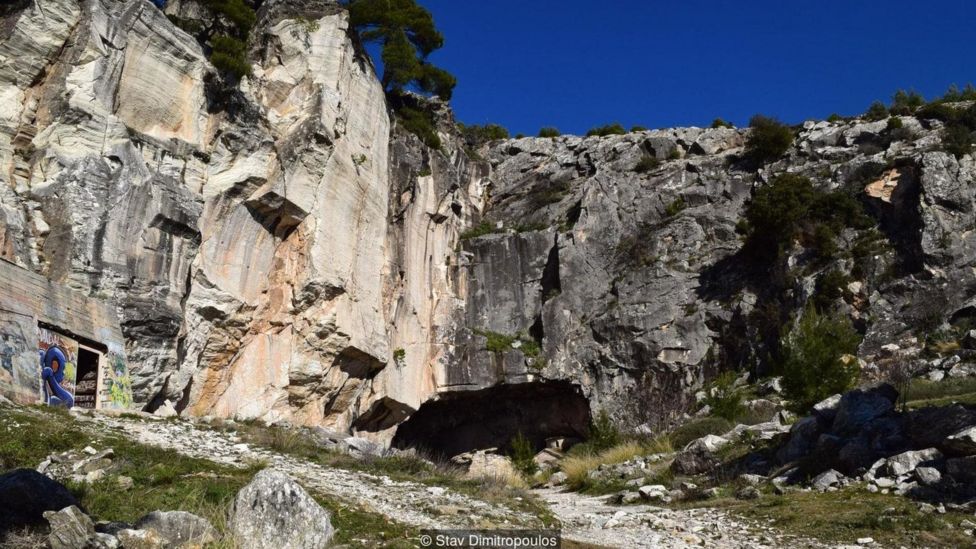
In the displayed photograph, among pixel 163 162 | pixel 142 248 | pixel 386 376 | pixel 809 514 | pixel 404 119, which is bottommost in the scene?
pixel 809 514

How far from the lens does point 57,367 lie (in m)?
16.4

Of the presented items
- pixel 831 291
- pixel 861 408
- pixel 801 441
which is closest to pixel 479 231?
pixel 831 291

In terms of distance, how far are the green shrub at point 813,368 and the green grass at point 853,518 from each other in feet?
28.6

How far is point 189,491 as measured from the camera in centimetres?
910

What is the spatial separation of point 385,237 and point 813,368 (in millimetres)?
14996

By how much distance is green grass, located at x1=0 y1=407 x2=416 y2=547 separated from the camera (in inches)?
320

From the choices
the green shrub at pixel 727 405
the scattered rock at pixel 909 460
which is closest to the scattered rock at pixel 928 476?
the scattered rock at pixel 909 460

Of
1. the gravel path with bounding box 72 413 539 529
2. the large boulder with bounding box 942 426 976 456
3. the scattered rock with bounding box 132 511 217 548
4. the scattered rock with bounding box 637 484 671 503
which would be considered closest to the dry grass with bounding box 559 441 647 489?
the scattered rock with bounding box 637 484 671 503

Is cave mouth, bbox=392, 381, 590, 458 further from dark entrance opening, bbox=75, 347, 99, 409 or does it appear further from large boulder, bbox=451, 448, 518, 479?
dark entrance opening, bbox=75, 347, 99, 409

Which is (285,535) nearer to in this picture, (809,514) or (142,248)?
(809,514)

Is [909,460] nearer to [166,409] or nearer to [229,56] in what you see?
[166,409]

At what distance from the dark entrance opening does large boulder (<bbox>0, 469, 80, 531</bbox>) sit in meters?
11.7

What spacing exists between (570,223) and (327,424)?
13690 millimetres

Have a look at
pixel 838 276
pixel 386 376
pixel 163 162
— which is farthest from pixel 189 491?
pixel 838 276
